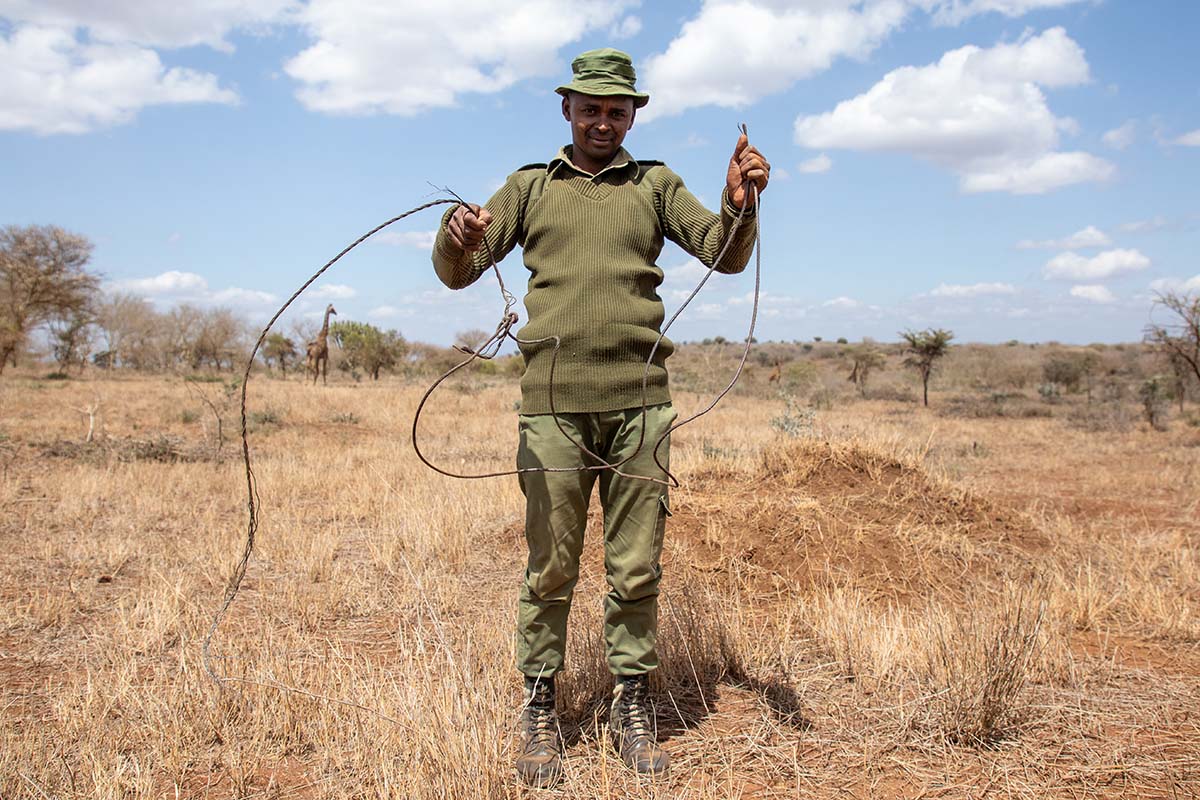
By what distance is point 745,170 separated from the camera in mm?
2277

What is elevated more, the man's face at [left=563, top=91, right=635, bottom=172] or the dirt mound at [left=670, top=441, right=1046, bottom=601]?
the man's face at [left=563, top=91, right=635, bottom=172]

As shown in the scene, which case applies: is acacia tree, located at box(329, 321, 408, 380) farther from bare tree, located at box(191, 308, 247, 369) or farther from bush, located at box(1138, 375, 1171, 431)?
bush, located at box(1138, 375, 1171, 431)

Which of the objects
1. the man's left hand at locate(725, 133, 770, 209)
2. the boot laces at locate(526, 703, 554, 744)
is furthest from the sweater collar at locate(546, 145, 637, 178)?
the boot laces at locate(526, 703, 554, 744)

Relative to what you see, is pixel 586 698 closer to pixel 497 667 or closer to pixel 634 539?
pixel 497 667

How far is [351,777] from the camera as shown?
248 centimetres

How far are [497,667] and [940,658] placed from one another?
1.69 metres

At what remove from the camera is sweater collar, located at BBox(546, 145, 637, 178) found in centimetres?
254


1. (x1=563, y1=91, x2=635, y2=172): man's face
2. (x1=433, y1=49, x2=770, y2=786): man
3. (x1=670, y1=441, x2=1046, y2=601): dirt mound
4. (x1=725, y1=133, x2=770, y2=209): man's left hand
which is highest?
(x1=563, y1=91, x2=635, y2=172): man's face

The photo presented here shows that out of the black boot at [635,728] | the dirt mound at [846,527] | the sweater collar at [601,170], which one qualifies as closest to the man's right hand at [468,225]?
the sweater collar at [601,170]

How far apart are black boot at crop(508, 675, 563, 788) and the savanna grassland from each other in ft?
0.19

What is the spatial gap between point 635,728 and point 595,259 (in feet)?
→ 4.85

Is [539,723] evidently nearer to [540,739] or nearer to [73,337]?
[540,739]

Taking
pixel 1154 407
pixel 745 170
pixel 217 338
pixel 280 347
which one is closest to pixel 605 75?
pixel 745 170

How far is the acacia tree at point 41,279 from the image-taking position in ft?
86.3
